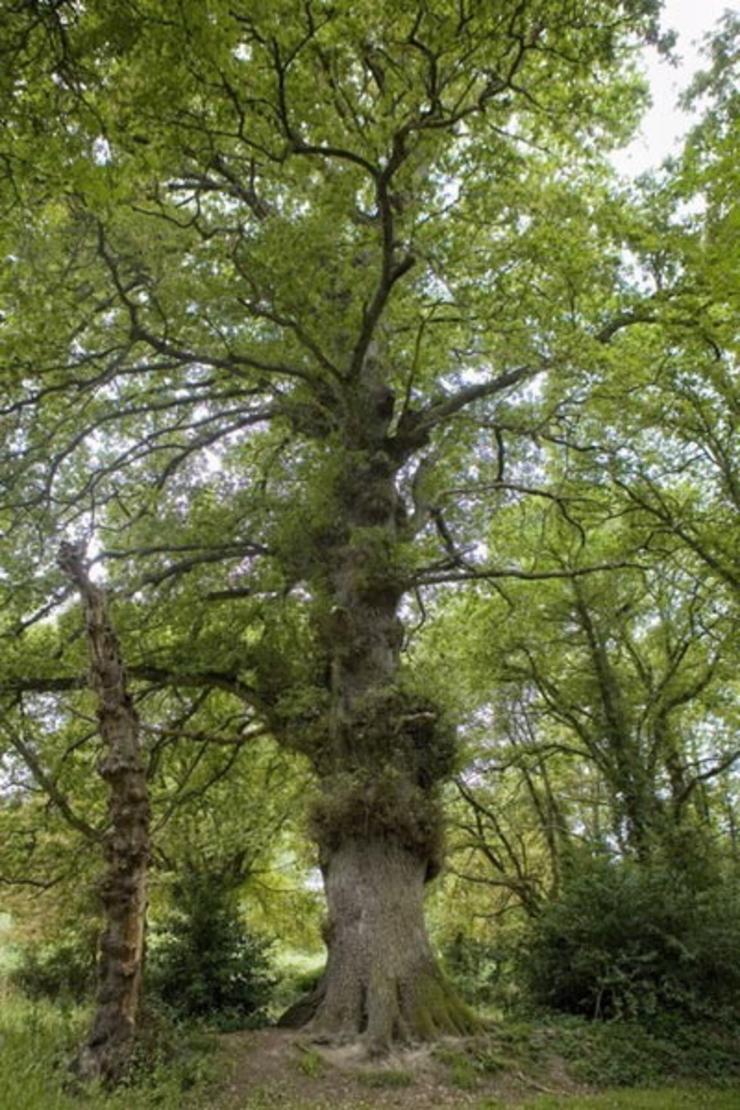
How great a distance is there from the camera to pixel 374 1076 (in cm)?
613

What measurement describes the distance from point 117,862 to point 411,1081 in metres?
2.88

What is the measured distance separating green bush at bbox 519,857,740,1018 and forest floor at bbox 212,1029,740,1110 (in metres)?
1.79

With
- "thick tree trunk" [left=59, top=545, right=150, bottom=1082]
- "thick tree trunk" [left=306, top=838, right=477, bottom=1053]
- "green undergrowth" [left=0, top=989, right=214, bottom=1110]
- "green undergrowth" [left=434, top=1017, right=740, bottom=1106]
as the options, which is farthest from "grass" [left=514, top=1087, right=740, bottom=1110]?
"thick tree trunk" [left=59, top=545, right=150, bottom=1082]

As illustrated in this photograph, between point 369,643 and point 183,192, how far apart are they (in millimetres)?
6357

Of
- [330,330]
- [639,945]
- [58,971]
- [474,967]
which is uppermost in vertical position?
[330,330]

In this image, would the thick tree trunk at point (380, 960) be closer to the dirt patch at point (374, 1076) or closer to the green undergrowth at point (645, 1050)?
the dirt patch at point (374, 1076)

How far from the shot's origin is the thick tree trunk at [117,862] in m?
5.54

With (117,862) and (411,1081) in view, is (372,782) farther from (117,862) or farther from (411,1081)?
(117,862)

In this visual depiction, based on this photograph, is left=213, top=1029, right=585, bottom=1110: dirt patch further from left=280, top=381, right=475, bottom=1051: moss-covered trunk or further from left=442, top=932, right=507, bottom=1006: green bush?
left=442, top=932, right=507, bottom=1006: green bush

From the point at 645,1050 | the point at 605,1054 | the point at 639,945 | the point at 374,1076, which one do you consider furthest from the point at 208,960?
the point at 645,1050

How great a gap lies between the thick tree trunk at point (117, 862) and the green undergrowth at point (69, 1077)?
23 cm

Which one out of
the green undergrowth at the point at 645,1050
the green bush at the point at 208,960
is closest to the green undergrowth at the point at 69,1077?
the green undergrowth at the point at 645,1050

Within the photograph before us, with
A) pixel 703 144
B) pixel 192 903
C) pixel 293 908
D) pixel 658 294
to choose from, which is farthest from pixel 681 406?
pixel 293 908

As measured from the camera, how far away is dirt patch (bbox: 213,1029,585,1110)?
19.0 ft
